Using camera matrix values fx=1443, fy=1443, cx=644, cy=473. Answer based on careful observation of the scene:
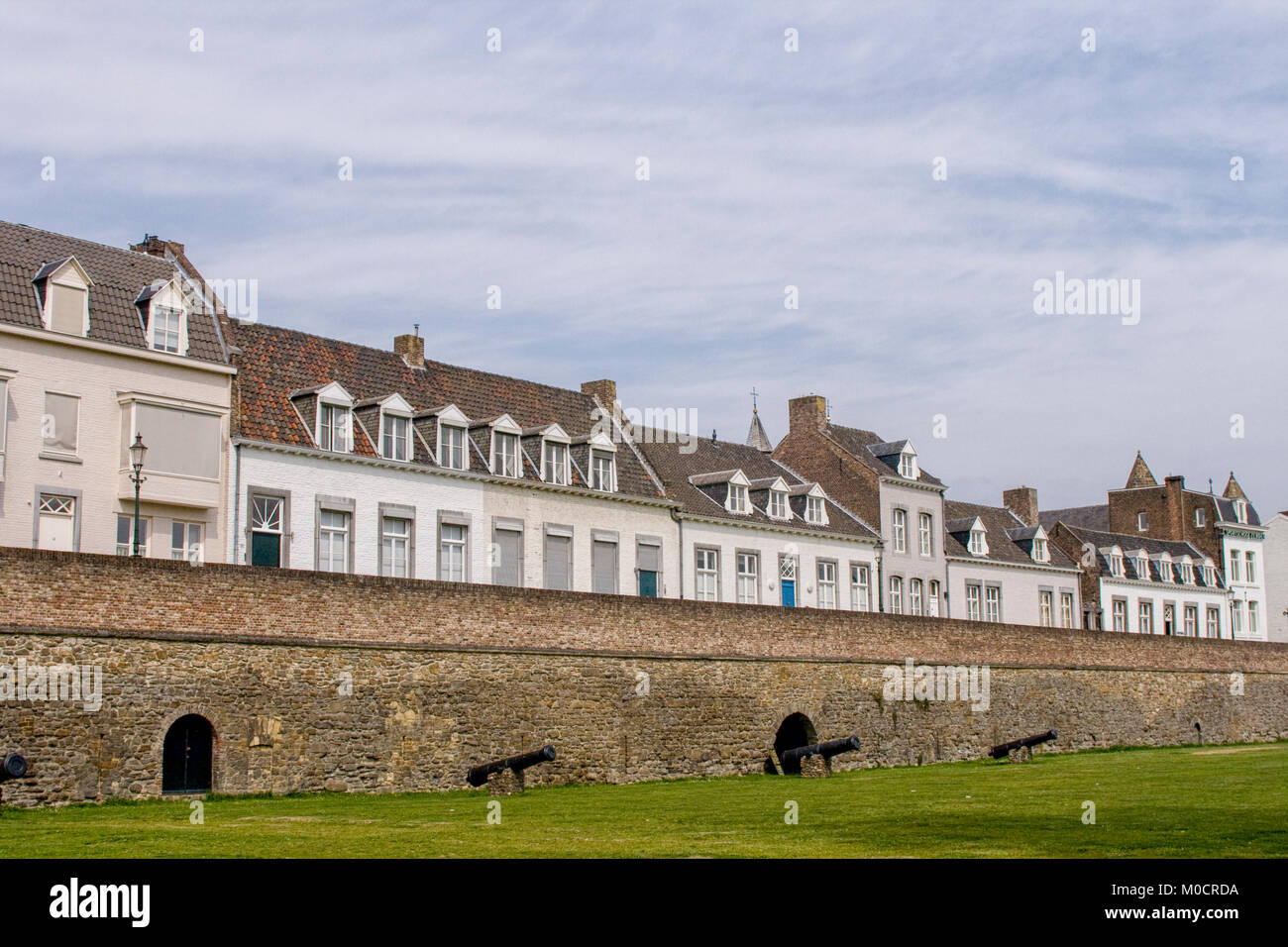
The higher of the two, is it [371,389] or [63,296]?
[63,296]

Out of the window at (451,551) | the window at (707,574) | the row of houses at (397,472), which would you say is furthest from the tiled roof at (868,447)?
the window at (451,551)

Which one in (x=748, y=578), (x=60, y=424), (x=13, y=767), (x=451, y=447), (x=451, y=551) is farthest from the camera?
(x=748, y=578)

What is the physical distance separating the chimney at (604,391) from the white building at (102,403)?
47.2 feet

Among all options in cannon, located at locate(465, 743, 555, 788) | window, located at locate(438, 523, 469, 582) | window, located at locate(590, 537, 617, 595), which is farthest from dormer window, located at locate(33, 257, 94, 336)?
window, located at locate(590, 537, 617, 595)

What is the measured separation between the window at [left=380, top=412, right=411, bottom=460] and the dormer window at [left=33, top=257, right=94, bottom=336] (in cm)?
761

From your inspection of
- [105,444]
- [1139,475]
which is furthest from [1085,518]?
[105,444]

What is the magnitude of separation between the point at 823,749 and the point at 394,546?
37.9 ft

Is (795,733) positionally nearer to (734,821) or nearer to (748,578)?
(748,578)

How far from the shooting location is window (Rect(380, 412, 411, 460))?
117ft

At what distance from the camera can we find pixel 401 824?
18766 mm

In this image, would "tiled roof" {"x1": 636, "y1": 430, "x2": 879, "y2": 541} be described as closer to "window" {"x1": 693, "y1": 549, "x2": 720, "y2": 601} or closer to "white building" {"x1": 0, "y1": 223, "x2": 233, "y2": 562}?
"window" {"x1": 693, "y1": 549, "x2": 720, "y2": 601}

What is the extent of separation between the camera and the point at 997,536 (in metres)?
59.8

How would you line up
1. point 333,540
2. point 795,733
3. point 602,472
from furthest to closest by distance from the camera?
1. point 602,472
2. point 795,733
3. point 333,540

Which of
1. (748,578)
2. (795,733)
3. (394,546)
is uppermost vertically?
(394,546)
